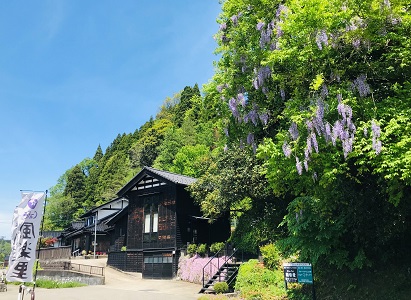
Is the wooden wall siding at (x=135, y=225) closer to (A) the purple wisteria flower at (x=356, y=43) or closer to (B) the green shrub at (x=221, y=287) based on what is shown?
(B) the green shrub at (x=221, y=287)

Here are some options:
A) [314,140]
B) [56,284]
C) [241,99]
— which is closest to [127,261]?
[56,284]

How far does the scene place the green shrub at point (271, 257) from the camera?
1655 cm

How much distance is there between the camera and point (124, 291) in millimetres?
19797

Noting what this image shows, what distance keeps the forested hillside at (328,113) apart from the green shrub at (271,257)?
205 centimetres

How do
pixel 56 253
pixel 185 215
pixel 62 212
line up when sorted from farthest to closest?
pixel 62 212, pixel 56 253, pixel 185 215

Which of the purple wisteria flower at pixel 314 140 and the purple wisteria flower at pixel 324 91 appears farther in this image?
the purple wisteria flower at pixel 324 91

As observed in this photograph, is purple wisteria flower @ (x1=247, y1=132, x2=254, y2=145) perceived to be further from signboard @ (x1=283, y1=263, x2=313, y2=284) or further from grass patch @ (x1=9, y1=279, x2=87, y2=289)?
grass patch @ (x1=9, y1=279, x2=87, y2=289)

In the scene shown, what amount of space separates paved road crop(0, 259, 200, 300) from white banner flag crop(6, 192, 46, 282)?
5938 millimetres

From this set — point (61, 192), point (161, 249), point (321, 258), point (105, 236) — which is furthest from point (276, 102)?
point (61, 192)

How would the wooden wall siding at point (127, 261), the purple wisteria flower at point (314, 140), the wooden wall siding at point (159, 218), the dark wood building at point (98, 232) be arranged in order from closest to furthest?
the purple wisteria flower at point (314, 140) → the wooden wall siding at point (159, 218) → the wooden wall siding at point (127, 261) → the dark wood building at point (98, 232)

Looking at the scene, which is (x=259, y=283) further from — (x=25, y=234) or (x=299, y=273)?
(x=25, y=234)

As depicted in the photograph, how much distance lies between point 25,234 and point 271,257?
10.6 m

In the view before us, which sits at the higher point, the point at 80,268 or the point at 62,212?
the point at 62,212

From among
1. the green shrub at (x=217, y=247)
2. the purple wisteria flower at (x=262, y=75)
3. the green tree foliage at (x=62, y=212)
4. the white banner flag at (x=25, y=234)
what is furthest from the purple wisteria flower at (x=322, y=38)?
the green tree foliage at (x=62, y=212)
